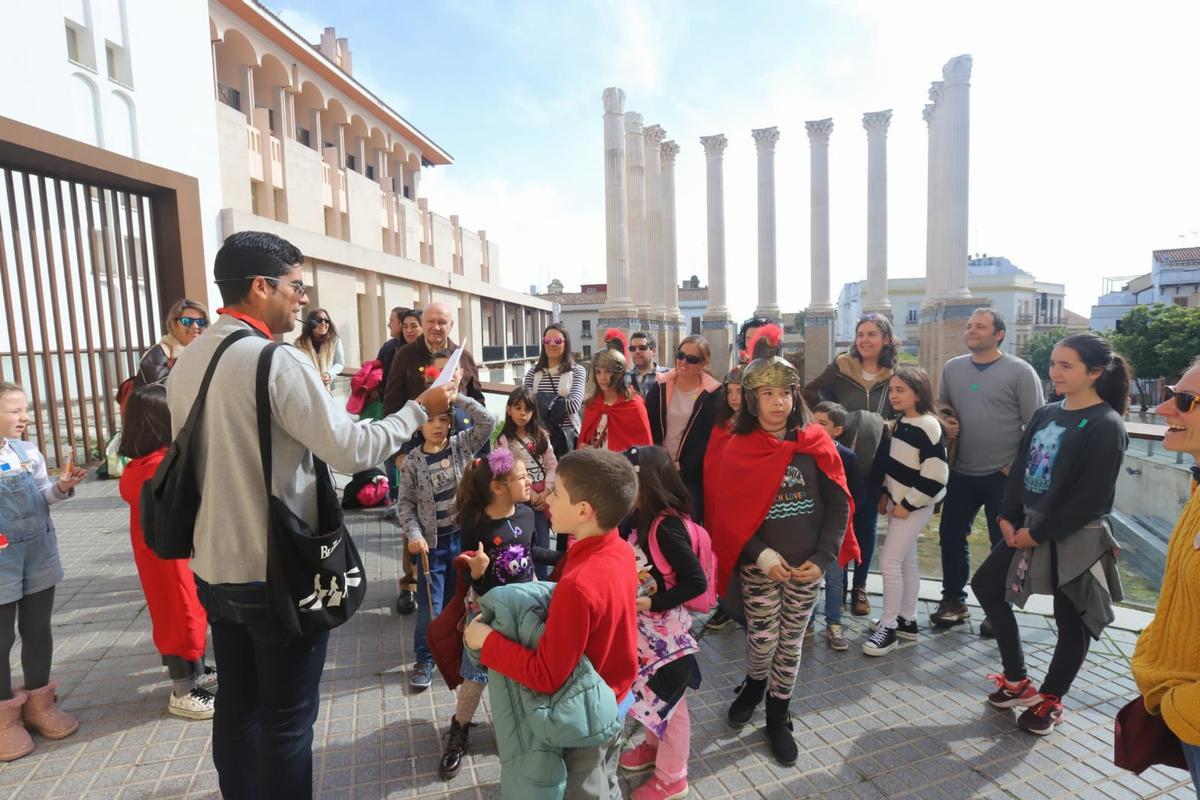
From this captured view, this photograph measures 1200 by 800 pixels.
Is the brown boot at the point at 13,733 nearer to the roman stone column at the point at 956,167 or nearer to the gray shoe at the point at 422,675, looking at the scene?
the gray shoe at the point at 422,675

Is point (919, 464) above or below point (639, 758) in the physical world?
above

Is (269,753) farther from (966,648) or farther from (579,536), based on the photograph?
(966,648)

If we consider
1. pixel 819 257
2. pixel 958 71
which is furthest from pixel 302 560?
pixel 819 257

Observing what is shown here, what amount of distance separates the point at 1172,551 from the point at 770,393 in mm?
1476

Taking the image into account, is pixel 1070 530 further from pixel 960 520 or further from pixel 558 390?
pixel 558 390

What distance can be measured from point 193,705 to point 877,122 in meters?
34.7

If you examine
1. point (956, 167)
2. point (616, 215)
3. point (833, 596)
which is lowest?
point (833, 596)

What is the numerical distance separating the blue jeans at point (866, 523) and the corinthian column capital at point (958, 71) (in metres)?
28.4

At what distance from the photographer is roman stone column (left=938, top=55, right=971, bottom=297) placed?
2564cm

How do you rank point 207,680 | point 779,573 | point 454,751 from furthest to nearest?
point 207,680 → point 779,573 → point 454,751

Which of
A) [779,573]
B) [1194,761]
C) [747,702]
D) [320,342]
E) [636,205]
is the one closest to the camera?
[1194,761]

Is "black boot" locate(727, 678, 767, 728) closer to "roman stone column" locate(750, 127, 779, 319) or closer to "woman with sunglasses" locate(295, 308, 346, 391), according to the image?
"woman with sunglasses" locate(295, 308, 346, 391)

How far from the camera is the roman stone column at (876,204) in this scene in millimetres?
30312

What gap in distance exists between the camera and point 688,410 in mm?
4422
